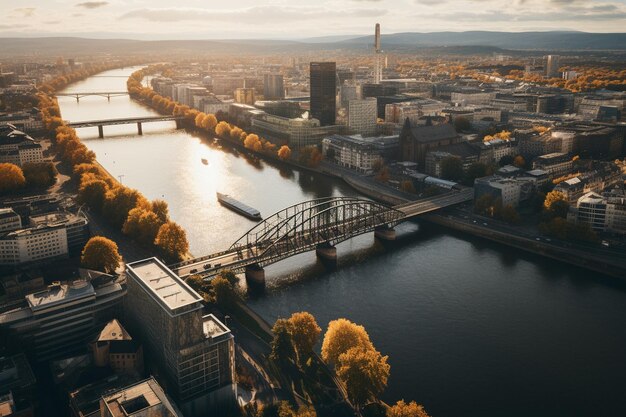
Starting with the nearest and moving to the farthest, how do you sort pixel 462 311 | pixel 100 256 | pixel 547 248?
pixel 462 311 < pixel 100 256 < pixel 547 248

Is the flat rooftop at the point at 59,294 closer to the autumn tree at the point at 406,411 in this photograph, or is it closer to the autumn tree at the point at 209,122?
the autumn tree at the point at 406,411

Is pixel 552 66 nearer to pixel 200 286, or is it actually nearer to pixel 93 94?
pixel 93 94

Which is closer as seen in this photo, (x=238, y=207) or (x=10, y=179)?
(x=238, y=207)

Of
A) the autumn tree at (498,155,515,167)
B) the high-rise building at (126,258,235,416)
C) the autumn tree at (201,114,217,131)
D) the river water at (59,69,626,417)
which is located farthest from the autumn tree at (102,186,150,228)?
the autumn tree at (201,114,217,131)

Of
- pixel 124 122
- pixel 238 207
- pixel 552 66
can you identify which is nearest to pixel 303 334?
pixel 238 207

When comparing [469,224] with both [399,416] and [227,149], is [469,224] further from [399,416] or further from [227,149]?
[227,149]

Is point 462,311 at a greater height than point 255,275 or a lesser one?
lesser

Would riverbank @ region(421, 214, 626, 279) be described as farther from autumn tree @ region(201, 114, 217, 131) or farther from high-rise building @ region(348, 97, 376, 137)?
autumn tree @ region(201, 114, 217, 131)
